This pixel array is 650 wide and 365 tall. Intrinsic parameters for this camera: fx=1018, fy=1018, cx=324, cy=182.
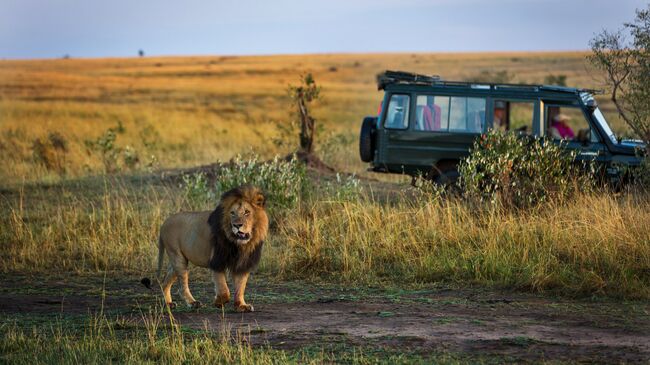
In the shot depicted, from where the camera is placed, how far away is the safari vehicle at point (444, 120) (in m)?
13.2

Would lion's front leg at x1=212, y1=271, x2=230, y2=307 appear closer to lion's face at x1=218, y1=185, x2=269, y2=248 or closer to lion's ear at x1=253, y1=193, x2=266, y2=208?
lion's face at x1=218, y1=185, x2=269, y2=248

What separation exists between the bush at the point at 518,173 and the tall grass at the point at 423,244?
0.69 feet

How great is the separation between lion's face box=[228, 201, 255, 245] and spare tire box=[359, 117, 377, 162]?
5.83 m

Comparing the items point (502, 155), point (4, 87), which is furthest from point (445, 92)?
point (4, 87)

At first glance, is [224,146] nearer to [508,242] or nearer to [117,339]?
[508,242]

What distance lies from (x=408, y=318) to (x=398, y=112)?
612cm

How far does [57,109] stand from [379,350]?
95.9 ft

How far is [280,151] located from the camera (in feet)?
72.4

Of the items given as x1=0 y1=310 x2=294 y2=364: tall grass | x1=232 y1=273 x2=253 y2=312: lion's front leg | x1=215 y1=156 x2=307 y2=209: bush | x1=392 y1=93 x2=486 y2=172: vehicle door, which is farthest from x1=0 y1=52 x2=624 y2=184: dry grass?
x1=0 y1=310 x2=294 y2=364: tall grass

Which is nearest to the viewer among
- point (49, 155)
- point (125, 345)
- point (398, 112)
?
point (125, 345)

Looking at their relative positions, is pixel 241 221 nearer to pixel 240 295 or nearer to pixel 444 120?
pixel 240 295

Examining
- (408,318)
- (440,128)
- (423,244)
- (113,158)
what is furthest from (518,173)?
(113,158)

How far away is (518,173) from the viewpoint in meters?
12.2

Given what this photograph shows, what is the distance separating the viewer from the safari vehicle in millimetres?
13156
